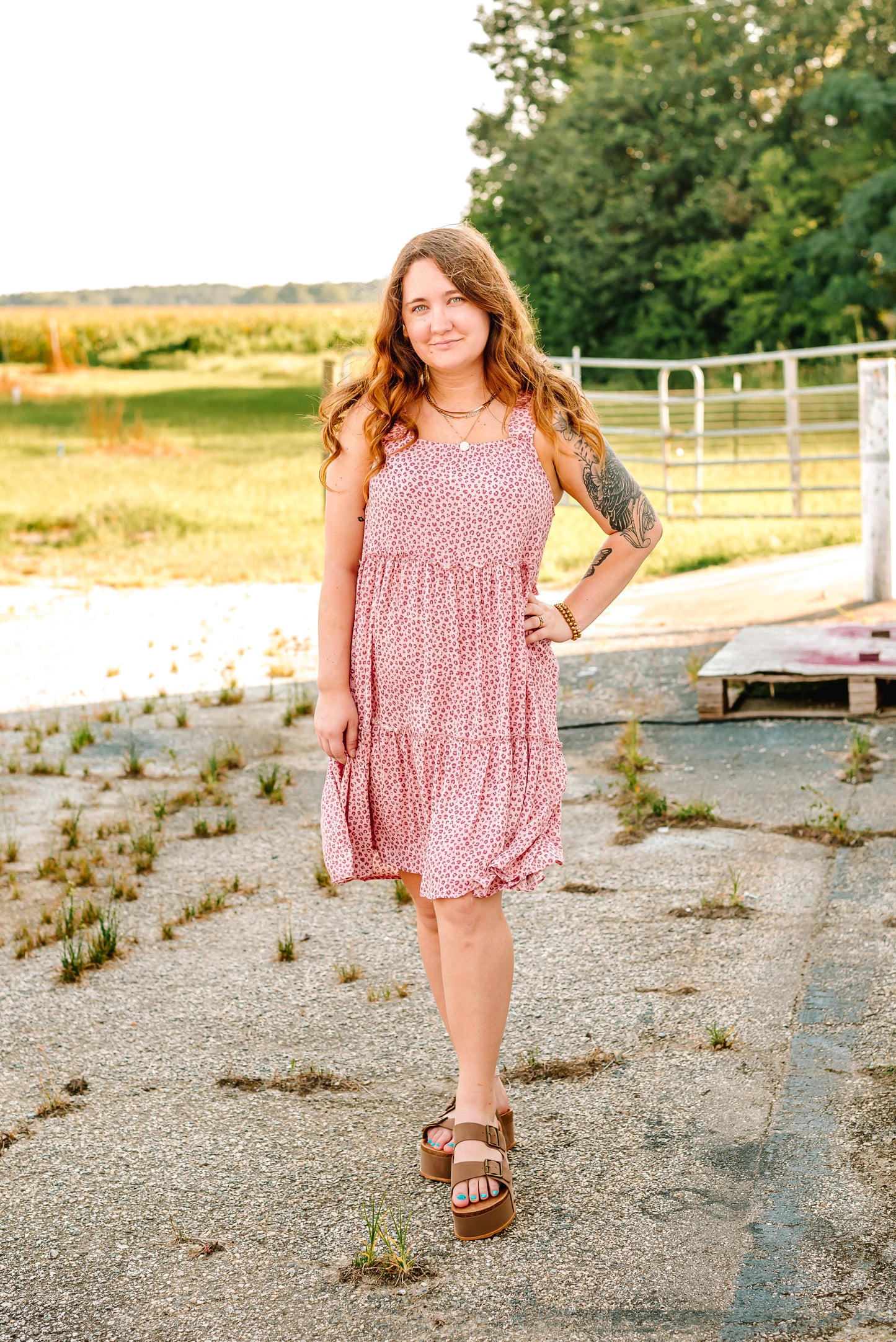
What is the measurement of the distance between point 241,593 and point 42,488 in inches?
351

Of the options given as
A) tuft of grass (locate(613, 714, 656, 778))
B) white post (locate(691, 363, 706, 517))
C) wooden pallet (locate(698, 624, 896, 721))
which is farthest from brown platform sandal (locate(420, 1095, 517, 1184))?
white post (locate(691, 363, 706, 517))

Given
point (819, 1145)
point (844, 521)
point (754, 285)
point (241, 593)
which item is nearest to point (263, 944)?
point (819, 1145)

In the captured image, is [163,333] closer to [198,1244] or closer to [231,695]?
[231,695]

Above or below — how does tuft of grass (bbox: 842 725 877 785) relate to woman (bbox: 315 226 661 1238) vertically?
below

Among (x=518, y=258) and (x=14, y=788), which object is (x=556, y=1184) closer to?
(x=14, y=788)

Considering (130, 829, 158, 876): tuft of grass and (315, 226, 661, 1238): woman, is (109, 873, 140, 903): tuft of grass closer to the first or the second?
(130, 829, 158, 876): tuft of grass

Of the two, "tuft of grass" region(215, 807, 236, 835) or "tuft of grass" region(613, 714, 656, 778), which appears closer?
"tuft of grass" region(215, 807, 236, 835)

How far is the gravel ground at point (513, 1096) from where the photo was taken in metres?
2.45

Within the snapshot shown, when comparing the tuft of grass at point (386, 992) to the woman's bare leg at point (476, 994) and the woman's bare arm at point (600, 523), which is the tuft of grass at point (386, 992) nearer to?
the woman's bare leg at point (476, 994)

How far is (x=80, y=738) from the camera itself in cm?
655

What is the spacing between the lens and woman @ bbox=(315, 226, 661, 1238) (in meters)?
2.71

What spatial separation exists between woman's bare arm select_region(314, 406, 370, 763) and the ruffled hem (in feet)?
0.19

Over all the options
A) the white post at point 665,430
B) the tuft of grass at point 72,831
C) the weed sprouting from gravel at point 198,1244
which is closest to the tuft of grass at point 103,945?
the tuft of grass at point 72,831

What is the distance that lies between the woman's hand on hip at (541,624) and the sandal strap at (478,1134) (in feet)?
3.10
